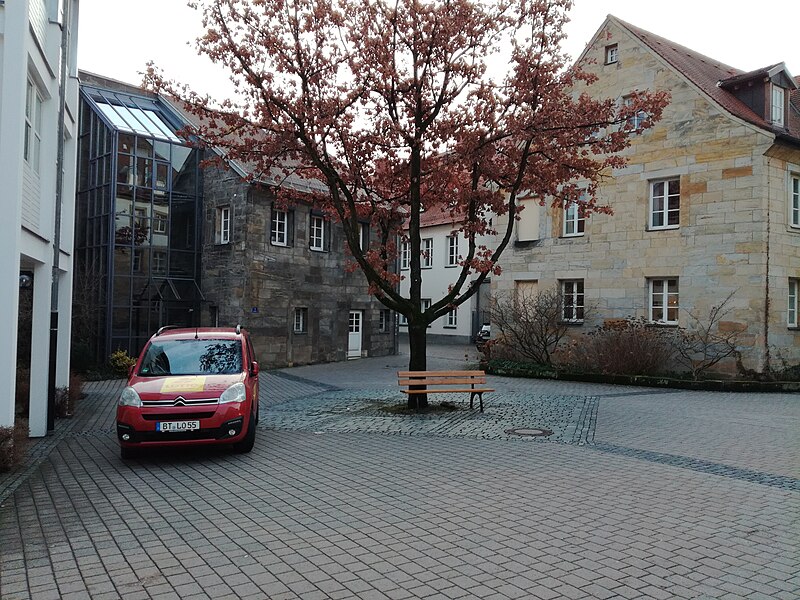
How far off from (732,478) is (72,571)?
713 cm

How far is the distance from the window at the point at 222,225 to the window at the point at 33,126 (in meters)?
14.4

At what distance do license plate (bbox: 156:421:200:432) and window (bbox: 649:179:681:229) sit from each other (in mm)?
17121

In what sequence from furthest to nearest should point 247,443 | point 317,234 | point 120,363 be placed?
point 317,234 → point 120,363 → point 247,443

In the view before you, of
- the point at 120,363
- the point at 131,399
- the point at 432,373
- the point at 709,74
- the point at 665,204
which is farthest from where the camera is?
the point at 709,74

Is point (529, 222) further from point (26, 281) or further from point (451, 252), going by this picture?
point (26, 281)

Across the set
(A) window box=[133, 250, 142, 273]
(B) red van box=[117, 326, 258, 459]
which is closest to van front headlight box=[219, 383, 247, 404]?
(B) red van box=[117, 326, 258, 459]

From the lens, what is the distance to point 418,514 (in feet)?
21.2

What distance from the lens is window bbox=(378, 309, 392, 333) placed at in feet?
98.6

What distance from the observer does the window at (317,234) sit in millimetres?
27017

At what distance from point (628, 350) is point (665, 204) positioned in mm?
5271

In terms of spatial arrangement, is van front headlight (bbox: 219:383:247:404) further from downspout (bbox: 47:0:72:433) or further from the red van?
downspout (bbox: 47:0:72:433)

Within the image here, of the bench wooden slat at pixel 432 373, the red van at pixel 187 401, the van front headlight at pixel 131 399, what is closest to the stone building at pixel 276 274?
the bench wooden slat at pixel 432 373

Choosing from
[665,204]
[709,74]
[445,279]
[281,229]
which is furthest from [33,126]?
[445,279]

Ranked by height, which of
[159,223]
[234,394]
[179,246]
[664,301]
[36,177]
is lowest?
[234,394]
